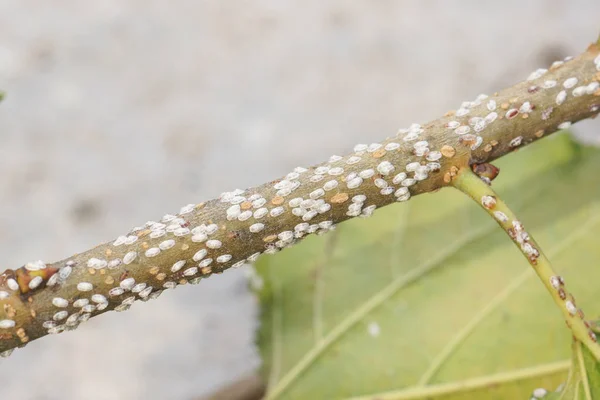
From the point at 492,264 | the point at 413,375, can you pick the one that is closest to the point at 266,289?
the point at 413,375

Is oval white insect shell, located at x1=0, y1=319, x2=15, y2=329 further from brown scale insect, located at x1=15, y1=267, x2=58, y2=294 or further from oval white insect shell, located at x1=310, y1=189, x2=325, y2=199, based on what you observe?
oval white insect shell, located at x1=310, y1=189, x2=325, y2=199

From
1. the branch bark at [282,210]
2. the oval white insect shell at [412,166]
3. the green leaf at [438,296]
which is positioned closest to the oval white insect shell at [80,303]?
the branch bark at [282,210]

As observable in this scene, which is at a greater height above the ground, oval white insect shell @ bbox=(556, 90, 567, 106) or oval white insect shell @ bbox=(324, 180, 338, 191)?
oval white insect shell @ bbox=(556, 90, 567, 106)

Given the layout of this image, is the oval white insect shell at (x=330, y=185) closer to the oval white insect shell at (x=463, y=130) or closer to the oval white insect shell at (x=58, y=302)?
the oval white insect shell at (x=463, y=130)

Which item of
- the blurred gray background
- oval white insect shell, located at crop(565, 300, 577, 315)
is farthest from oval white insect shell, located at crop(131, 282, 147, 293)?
the blurred gray background

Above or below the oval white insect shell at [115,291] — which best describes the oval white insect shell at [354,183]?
above

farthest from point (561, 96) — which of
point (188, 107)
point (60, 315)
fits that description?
point (188, 107)

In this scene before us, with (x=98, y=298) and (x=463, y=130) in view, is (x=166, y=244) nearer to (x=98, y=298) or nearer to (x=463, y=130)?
(x=98, y=298)
